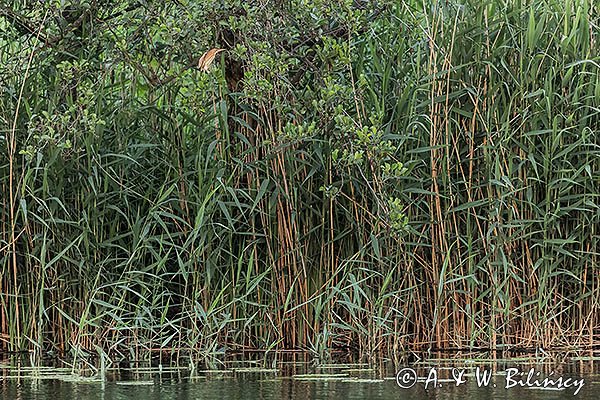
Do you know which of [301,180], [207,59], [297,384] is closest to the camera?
[297,384]

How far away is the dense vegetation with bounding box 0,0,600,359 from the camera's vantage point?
562cm

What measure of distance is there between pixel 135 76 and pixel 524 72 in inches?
82.2

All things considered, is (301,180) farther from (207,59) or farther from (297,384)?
(297,384)

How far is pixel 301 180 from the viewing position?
5938mm

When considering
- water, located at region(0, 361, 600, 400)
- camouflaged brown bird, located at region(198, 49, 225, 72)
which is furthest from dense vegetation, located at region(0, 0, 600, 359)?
water, located at region(0, 361, 600, 400)

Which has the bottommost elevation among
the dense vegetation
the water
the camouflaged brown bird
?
the water

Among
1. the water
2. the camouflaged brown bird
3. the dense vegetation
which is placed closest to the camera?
the water

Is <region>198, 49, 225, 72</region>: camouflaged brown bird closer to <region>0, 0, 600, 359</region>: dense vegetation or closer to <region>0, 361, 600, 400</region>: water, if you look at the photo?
<region>0, 0, 600, 359</region>: dense vegetation

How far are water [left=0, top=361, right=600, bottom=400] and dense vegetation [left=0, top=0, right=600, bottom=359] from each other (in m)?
0.53

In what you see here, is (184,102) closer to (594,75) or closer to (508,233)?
(508,233)

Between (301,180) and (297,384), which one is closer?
(297,384)

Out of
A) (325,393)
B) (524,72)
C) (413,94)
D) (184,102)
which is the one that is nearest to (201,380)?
(325,393)

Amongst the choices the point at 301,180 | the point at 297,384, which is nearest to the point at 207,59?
the point at 301,180

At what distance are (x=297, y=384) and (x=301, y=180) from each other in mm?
1630
